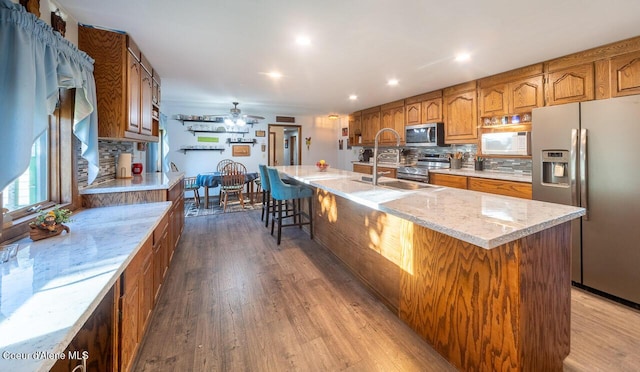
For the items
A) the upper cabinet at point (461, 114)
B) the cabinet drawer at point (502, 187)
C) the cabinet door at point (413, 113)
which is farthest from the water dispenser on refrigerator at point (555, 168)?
the cabinet door at point (413, 113)

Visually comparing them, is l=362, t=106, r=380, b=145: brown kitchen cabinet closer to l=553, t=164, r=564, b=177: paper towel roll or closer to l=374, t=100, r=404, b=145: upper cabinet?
l=374, t=100, r=404, b=145: upper cabinet

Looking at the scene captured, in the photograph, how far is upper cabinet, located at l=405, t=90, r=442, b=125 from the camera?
4.46 meters

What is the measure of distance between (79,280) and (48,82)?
1188mm

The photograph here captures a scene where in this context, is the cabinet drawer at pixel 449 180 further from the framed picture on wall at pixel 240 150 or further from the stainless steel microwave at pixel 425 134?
the framed picture on wall at pixel 240 150

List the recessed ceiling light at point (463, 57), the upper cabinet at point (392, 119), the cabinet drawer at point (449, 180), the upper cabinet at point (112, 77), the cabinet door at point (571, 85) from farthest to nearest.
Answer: the upper cabinet at point (392, 119) < the cabinet drawer at point (449, 180) < the recessed ceiling light at point (463, 57) < the cabinet door at point (571, 85) < the upper cabinet at point (112, 77)

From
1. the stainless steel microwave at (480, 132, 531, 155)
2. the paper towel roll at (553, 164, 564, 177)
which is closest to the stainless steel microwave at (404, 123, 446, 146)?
the stainless steel microwave at (480, 132, 531, 155)

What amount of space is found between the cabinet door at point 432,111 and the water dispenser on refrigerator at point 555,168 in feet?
6.77

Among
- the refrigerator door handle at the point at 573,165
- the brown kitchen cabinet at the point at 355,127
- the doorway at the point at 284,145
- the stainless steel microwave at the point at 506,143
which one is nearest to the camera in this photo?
the refrigerator door handle at the point at 573,165

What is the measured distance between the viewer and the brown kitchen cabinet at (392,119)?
17.2 feet

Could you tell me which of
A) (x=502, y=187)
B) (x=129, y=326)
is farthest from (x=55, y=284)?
(x=502, y=187)

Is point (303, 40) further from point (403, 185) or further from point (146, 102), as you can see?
point (146, 102)

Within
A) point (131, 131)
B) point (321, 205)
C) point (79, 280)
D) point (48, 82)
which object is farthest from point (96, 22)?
point (321, 205)


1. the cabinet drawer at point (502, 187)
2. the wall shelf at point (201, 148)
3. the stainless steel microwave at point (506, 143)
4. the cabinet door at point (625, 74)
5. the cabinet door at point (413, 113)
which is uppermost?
the cabinet door at point (413, 113)

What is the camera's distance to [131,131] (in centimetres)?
241
